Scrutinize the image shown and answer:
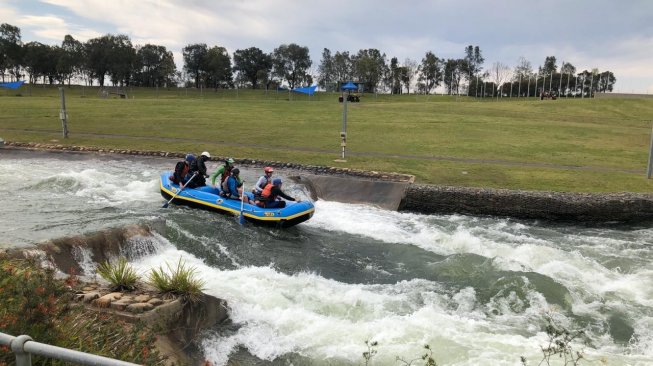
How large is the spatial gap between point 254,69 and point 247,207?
304 ft

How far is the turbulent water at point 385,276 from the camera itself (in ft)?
25.6

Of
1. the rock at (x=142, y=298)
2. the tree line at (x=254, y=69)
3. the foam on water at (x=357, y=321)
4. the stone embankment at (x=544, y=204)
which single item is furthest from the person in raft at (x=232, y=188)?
the tree line at (x=254, y=69)

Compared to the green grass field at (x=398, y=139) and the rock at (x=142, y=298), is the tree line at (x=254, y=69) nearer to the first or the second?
the green grass field at (x=398, y=139)

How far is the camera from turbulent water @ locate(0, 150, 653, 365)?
779 cm

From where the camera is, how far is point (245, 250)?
458 inches

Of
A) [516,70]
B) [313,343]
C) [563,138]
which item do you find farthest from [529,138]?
[516,70]

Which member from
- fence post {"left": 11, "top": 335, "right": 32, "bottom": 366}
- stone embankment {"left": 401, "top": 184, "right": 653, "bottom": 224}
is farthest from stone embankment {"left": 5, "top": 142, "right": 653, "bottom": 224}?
fence post {"left": 11, "top": 335, "right": 32, "bottom": 366}

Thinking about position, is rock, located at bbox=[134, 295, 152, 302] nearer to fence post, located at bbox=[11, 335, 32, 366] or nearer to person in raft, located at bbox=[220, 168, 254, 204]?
fence post, located at bbox=[11, 335, 32, 366]

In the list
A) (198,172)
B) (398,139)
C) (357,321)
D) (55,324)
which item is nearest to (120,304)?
(55,324)

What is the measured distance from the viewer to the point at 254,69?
102m

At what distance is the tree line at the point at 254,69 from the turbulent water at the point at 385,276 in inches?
2944

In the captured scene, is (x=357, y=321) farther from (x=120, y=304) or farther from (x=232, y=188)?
(x=232, y=188)

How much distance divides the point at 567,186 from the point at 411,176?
552 centimetres

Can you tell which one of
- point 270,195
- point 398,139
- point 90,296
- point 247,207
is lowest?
point 247,207
